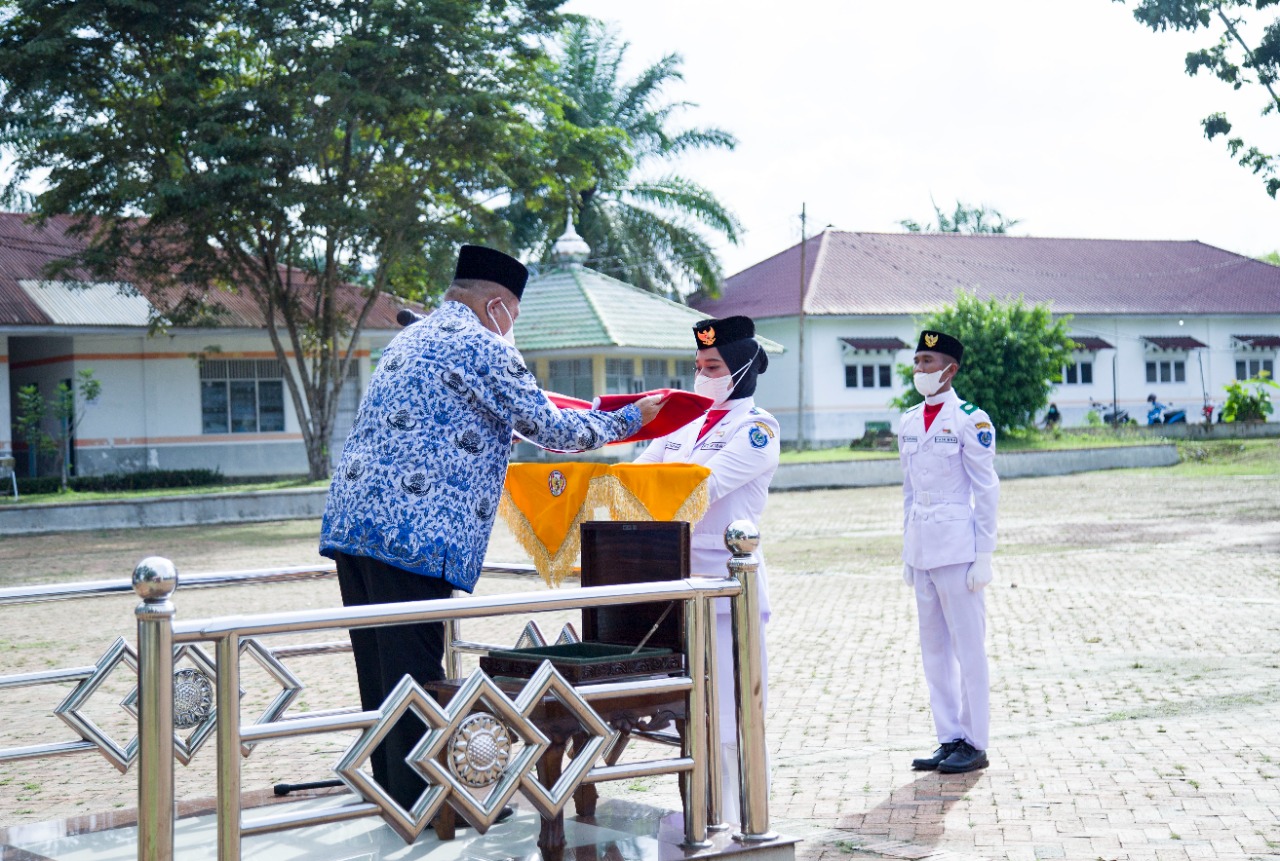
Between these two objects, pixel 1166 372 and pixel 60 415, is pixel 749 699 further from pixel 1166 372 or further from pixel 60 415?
pixel 1166 372

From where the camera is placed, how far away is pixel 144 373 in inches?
1294

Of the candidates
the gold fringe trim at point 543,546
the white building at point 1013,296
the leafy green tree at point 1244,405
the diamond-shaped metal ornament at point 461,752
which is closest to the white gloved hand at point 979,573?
the gold fringe trim at point 543,546

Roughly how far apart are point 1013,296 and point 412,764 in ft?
161

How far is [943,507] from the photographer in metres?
6.43

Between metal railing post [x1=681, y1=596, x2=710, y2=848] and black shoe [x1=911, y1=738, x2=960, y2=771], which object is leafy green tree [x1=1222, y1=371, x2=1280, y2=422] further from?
metal railing post [x1=681, y1=596, x2=710, y2=848]

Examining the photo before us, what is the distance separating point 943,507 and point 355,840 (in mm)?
3179

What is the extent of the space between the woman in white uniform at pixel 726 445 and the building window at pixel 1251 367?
174 feet

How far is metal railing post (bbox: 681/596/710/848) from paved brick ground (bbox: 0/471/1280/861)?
1208 mm

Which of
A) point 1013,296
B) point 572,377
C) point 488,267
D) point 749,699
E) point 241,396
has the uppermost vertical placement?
point 1013,296

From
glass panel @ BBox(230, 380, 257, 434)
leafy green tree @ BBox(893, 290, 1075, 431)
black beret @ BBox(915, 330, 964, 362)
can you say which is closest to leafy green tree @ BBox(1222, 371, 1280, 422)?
leafy green tree @ BBox(893, 290, 1075, 431)

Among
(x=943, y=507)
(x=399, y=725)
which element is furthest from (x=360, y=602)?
(x=943, y=507)

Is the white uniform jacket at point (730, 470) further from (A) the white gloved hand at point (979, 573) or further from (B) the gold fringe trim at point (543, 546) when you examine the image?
(A) the white gloved hand at point (979, 573)

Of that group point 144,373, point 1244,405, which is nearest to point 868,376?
point 1244,405

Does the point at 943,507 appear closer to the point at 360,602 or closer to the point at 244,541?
the point at 360,602
